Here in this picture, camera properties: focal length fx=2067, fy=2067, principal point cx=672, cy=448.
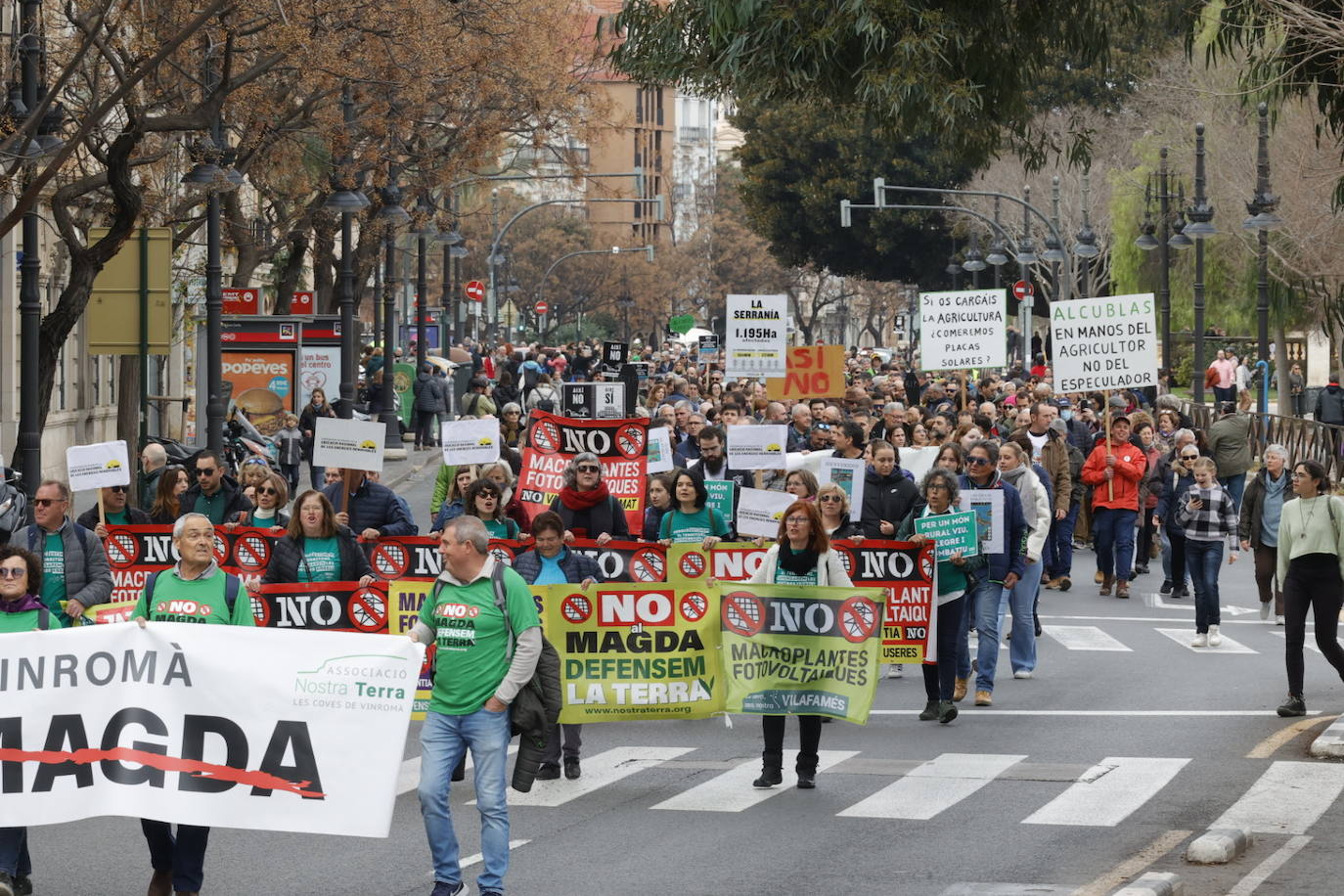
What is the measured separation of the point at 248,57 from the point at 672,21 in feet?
62.7

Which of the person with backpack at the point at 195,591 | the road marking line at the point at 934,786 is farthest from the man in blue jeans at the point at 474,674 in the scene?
the road marking line at the point at 934,786

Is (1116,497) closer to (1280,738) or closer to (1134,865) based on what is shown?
(1280,738)

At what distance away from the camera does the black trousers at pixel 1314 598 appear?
43.8 feet

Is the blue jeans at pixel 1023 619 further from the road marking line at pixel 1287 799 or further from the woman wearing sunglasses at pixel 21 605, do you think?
the woman wearing sunglasses at pixel 21 605

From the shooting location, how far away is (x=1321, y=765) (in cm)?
1195

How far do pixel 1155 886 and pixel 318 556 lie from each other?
5.65m

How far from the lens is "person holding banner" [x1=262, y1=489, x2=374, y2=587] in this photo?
12.1m

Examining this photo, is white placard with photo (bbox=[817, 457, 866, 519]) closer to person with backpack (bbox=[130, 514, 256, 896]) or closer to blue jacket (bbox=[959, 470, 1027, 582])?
blue jacket (bbox=[959, 470, 1027, 582])

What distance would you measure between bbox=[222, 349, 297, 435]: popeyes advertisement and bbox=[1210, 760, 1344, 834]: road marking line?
80.6ft

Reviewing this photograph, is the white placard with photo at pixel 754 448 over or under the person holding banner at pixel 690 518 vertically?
over

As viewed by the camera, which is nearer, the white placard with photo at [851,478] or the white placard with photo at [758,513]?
the white placard with photo at [758,513]

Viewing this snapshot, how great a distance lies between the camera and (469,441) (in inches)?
672

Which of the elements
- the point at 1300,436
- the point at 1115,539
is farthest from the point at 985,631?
the point at 1300,436

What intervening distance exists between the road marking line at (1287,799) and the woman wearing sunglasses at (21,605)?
5.70m
